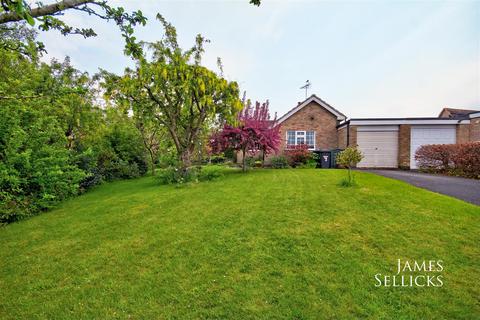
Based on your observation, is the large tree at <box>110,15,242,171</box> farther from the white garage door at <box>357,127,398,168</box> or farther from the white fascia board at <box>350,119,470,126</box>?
the white garage door at <box>357,127,398,168</box>

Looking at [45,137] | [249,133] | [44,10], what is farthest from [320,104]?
[44,10]

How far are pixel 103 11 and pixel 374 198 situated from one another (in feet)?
20.6

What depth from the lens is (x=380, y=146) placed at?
1427cm

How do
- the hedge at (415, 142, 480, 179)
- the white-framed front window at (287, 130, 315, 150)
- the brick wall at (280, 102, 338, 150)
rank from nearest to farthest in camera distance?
1. the hedge at (415, 142, 480, 179)
2. the brick wall at (280, 102, 338, 150)
3. the white-framed front window at (287, 130, 315, 150)

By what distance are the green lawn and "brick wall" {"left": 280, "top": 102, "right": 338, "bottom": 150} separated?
1132 cm

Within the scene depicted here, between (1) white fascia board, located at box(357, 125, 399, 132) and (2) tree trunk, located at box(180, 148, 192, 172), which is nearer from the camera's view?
(2) tree trunk, located at box(180, 148, 192, 172)

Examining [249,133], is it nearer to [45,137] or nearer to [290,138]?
[290,138]

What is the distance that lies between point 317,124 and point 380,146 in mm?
4621

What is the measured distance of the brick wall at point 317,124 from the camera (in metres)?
16.4

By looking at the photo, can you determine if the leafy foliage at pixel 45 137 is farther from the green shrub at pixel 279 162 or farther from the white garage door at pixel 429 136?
the white garage door at pixel 429 136

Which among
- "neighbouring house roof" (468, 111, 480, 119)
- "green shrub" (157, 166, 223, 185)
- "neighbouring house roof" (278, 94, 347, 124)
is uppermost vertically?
"neighbouring house roof" (278, 94, 347, 124)

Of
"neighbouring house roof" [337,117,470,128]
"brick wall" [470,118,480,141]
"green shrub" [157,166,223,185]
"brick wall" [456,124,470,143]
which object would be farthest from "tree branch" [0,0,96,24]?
"brick wall" [470,118,480,141]

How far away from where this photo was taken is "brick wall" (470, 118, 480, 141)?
13289 mm

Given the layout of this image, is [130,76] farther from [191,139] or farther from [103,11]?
[103,11]
